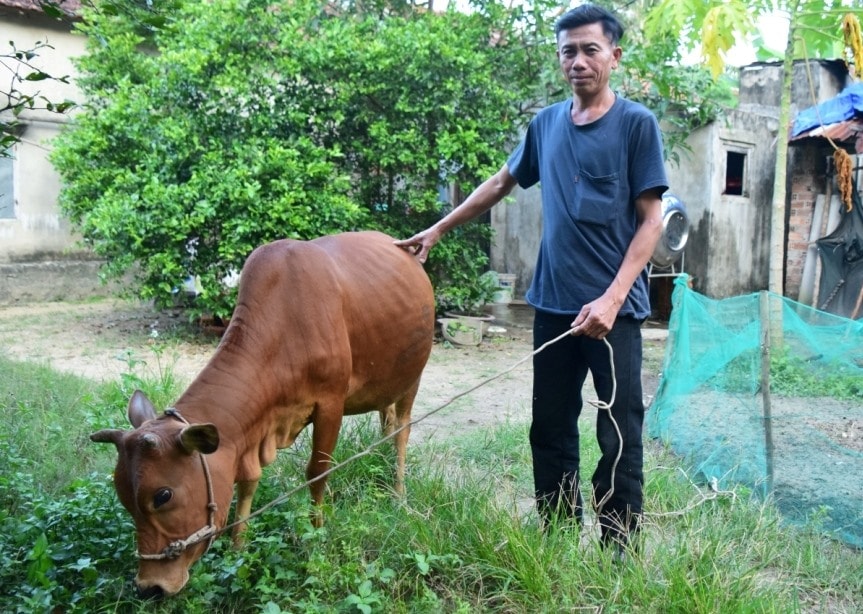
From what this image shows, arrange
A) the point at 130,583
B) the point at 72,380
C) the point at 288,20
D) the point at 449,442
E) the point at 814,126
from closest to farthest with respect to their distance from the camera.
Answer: the point at 130,583 < the point at 449,442 < the point at 72,380 < the point at 288,20 < the point at 814,126

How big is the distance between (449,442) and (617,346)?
2363mm

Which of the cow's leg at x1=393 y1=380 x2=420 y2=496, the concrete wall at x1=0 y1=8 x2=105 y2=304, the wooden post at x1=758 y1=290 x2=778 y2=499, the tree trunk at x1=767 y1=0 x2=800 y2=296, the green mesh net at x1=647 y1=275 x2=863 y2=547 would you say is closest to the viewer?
the cow's leg at x1=393 y1=380 x2=420 y2=496

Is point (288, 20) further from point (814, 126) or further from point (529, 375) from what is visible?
point (814, 126)

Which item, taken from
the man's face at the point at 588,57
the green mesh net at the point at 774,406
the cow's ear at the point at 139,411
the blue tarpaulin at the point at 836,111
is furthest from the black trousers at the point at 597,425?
the blue tarpaulin at the point at 836,111

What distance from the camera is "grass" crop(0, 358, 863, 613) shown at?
2.78 m

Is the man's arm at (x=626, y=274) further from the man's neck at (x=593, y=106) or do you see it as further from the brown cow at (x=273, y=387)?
the brown cow at (x=273, y=387)

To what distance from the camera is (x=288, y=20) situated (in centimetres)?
888

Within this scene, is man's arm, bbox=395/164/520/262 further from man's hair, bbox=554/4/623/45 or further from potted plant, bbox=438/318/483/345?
potted plant, bbox=438/318/483/345

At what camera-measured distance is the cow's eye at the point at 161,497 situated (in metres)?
2.52

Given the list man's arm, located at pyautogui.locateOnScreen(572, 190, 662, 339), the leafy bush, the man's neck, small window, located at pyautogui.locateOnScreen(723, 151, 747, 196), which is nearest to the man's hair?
the man's neck

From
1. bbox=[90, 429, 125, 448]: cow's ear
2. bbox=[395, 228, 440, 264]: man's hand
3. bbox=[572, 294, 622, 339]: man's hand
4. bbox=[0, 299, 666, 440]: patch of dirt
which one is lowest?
bbox=[0, 299, 666, 440]: patch of dirt

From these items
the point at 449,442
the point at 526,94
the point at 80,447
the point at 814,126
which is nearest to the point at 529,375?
the point at 449,442

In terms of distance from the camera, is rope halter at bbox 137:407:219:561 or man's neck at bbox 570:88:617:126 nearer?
rope halter at bbox 137:407:219:561

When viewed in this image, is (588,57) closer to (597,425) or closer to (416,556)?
(597,425)
